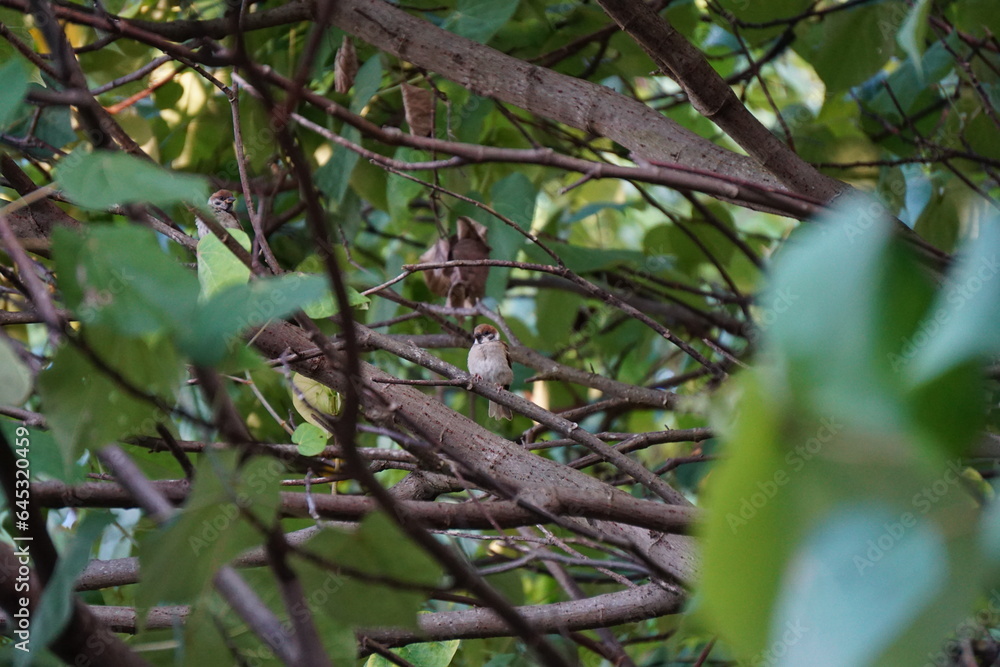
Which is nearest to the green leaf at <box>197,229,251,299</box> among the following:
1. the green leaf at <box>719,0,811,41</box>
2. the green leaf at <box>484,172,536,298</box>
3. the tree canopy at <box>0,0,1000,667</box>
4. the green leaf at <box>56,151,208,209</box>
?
the tree canopy at <box>0,0,1000,667</box>

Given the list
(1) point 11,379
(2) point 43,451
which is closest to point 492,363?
(2) point 43,451

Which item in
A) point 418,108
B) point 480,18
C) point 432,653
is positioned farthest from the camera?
point 418,108

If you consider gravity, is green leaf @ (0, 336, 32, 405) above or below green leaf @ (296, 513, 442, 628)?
above

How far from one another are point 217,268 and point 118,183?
14 centimetres

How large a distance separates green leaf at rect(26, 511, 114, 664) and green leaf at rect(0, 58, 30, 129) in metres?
0.26

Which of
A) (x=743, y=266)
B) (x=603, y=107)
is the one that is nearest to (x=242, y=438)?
(x=603, y=107)

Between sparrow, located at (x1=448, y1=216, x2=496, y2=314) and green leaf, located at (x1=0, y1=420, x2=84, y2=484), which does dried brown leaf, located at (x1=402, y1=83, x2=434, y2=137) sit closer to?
sparrow, located at (x1=448, y1=216, x2=496, y2=314)

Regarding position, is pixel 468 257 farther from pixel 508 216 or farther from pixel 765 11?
pixel 765 11

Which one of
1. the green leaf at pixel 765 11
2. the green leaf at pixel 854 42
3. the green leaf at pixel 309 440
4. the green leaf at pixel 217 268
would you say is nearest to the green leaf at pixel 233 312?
the green leaf at pixel 217 268

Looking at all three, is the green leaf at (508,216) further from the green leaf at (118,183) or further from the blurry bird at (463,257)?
the green leaf at (118,183)

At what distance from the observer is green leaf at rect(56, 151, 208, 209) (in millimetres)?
442

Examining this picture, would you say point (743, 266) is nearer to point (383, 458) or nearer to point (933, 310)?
point (383, 458)

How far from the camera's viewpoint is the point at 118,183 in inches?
18.1

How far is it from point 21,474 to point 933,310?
676mm
